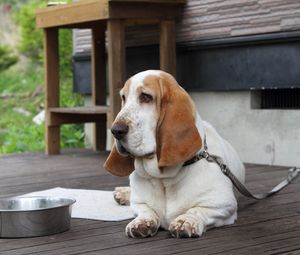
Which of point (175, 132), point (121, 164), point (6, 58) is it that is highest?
point (6, 58)

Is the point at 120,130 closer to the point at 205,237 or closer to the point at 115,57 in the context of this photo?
the point at 205,237

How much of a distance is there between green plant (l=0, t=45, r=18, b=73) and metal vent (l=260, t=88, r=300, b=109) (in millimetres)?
7932

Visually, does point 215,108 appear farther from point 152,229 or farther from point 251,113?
point 152,229

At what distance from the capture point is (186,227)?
2.85 meters

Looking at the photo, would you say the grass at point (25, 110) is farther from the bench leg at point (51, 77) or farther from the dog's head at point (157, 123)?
the dog's head at point (157, 123)

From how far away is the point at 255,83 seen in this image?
536cm

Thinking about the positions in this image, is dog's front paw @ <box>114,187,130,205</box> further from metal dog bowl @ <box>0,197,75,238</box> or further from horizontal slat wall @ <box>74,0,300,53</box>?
horizontal slat wall @ <box>74,0,300,53</box>

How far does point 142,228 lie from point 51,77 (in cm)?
367

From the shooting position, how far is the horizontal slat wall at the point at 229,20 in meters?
5.09

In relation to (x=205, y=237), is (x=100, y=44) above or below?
above

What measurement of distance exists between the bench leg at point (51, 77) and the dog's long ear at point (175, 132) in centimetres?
357

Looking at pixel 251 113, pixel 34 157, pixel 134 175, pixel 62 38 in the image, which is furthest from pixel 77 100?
pixel 134 175

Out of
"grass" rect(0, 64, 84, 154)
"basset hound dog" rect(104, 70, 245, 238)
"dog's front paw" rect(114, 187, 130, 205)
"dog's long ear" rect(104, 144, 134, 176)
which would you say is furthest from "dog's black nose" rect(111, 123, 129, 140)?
"grass" rect(0, 64, 84, 154)

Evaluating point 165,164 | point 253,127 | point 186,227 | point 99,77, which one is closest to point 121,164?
point 165,164
